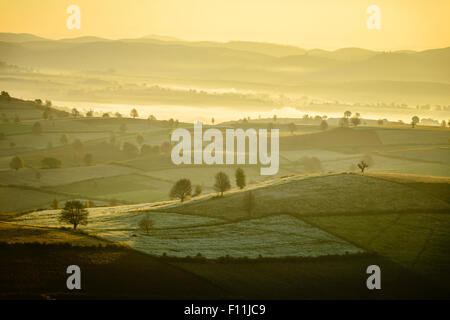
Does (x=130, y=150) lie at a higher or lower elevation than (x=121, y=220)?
higher

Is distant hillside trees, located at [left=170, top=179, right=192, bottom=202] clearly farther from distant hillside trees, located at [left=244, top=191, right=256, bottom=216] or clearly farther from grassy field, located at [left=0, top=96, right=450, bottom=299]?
distant hillside trees, located at [left=244, top=191, right=256, bottom=216]

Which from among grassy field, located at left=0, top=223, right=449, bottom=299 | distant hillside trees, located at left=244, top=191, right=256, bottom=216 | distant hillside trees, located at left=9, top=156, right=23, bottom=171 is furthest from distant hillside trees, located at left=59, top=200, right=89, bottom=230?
distant hillside trees, located at left=9, top=156, right=23, bottom=171

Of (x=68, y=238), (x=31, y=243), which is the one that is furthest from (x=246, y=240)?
(x=31, y=243)

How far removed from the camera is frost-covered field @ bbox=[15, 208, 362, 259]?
204 feet

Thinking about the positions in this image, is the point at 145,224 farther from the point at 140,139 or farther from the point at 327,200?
the point at 140,139

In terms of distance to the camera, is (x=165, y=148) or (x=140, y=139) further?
(x=140, y=139)

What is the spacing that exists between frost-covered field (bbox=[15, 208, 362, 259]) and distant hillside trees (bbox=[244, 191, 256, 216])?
13.0ft

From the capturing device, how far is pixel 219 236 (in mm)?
69438

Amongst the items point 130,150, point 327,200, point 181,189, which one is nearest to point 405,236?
point 327,200

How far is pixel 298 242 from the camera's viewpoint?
66.6m

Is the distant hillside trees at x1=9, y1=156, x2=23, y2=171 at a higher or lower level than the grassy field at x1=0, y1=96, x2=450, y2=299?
higher

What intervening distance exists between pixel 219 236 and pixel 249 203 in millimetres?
14016

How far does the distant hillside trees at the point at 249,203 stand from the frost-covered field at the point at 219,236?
157 inches

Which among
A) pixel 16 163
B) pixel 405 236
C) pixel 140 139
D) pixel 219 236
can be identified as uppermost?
pixel 140 139
